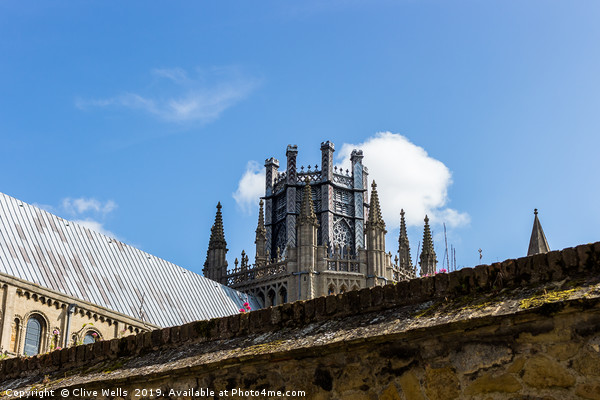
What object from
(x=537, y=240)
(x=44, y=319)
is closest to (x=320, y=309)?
(x=44, y=319)

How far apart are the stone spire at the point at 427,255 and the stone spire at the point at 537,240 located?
2038cm

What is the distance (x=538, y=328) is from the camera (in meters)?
6.25

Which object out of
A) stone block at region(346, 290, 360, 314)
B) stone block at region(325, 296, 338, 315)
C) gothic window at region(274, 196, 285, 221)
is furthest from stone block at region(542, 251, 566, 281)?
gothic window at region(274, 196, 285, 221)

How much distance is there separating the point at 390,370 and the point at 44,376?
4447 mm

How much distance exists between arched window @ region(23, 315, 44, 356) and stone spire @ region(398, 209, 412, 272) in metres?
29.9

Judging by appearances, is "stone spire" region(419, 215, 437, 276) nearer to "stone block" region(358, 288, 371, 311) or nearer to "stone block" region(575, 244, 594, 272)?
"stone block" region(358, 288, 371, 311)

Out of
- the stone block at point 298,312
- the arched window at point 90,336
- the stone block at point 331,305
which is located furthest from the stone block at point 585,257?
the arched window at point 90,336

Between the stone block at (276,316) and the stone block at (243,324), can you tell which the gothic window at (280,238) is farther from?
the stone block at (276,316)

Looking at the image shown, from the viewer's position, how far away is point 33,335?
3550cm

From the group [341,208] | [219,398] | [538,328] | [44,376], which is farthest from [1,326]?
[341,208]

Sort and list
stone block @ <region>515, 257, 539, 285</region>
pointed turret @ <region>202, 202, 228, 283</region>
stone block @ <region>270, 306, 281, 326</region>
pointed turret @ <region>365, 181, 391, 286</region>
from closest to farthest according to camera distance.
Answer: stone block @ <region>515, 257, 539, 285</region>
stone block @ <region>270, 306, 281, 326</region>
pointed turret @ <region>365, 181, 391, 286</region>
pointed turret @ <region>202, 202, 228, 283</region>

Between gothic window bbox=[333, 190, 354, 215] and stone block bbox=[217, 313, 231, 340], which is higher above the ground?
gothic window bbox=[333, 190, 354, 215]

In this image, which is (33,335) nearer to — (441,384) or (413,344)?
(413,344)

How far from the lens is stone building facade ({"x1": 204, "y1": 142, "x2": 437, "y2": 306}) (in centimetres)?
5288
